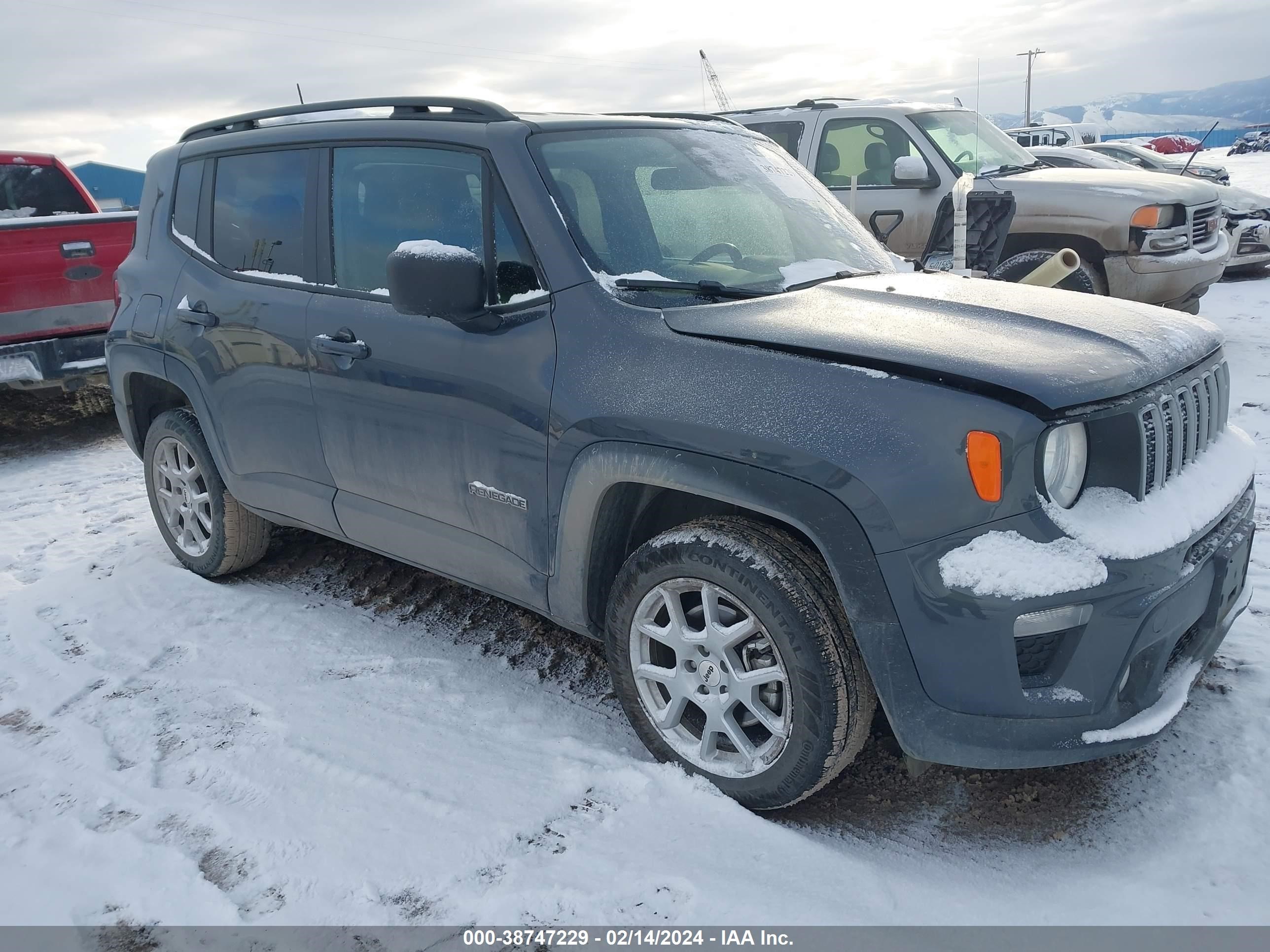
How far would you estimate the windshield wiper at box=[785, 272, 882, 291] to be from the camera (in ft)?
10.2

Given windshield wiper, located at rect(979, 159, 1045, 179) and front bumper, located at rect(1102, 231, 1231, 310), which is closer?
front bumper, located at rect(1102, 231, 1231, 310)

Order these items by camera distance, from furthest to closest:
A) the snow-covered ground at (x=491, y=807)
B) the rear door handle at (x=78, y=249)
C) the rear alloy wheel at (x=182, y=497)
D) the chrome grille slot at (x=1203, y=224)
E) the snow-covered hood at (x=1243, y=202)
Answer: the snow-covered hood at (x=1243, y=202)
the chrome grille slot at (x=1203, y=224)
the rear door handle at (x=78, y=249)
the rear alloy wheel at (x=182, y=497)
the snow-covered ground at (x=491, y=807)

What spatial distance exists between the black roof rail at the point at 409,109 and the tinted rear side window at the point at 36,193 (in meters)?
5.19

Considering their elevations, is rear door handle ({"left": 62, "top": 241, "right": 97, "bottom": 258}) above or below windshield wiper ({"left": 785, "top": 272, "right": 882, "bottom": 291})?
above

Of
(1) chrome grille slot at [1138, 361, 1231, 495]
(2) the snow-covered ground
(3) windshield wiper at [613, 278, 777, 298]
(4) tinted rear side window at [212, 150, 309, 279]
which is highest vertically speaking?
(4) tinted rear side window at [212, 150, 309, 279]

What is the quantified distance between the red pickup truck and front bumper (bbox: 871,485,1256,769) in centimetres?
565

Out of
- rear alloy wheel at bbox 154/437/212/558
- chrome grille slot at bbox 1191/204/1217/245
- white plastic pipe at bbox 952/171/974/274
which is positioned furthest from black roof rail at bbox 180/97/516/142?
chrome grille slot at bbox 1191/204/1217/245

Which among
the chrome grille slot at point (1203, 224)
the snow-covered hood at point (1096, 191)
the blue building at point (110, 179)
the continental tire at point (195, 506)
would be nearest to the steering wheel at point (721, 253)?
the continental tire at point (195, 506)

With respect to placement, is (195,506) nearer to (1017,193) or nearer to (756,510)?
(756,510)

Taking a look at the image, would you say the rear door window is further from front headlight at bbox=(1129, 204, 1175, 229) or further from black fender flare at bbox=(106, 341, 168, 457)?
black fender flare at bbox=(106, 341, 168, 457)

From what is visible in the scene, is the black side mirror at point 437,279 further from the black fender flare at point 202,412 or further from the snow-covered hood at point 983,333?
the black fender flare at point 202,412

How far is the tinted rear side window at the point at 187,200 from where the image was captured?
431cm
